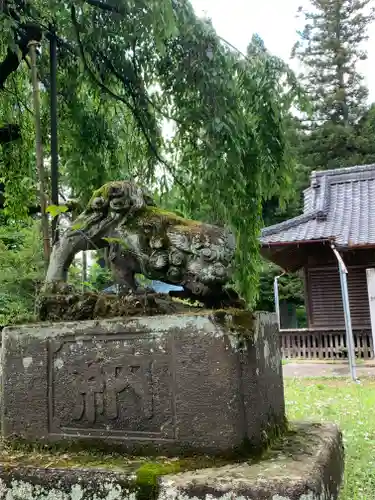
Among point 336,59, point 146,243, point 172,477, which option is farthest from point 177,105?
Answer: point 336,59

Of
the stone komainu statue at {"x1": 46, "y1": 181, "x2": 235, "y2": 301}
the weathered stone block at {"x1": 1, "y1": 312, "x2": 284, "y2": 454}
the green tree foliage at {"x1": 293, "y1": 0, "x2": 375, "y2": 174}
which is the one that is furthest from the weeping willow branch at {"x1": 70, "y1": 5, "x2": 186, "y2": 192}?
the green tree foliage at {"x1": 293, "y1": 0, "x2": 375, "y2": 174}

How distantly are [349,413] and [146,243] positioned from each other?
3.46 metres

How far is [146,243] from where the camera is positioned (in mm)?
2338

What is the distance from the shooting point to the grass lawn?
8.73 feet

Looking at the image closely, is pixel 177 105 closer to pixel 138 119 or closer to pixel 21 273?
pixel 138 119

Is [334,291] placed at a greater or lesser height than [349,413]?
greater

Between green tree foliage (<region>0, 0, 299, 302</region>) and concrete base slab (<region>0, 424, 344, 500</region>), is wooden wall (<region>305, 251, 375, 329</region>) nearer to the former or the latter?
green tree foliage (<region>0, 0, 299, 302</region>)

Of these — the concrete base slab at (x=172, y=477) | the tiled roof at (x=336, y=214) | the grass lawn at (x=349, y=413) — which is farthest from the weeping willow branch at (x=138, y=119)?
the tiled roof at (x=336, y=214)

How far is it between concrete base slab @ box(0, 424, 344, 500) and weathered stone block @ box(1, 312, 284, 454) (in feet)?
0.32

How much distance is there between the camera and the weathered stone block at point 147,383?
2.01 meters

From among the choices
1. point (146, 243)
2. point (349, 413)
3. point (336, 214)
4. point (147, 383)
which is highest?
point (336, 214)

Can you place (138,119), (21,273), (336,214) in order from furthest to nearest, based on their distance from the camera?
(336,214) < (21,273) < (138,119)

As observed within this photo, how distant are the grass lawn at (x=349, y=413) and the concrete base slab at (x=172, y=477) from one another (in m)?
0.52

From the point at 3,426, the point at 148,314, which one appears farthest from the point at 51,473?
the point at 148,314
